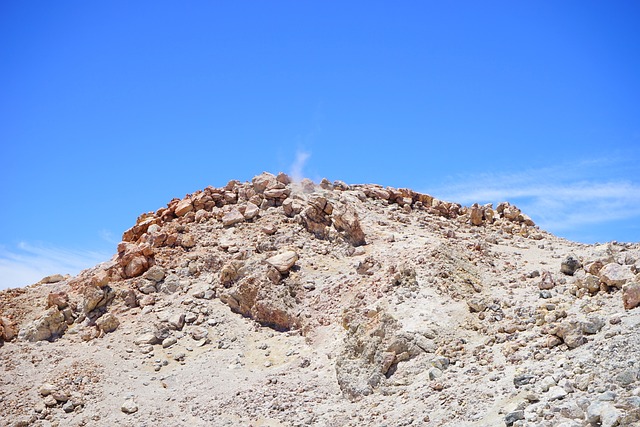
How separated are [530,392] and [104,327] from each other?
1527cm

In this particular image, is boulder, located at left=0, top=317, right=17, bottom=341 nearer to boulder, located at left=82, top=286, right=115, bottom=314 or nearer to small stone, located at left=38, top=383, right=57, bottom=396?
boulder, located at left=82, top=286, right=115, bottom=314

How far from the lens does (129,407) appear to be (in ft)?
57.1

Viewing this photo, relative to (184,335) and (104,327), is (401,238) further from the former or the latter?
(104,327)

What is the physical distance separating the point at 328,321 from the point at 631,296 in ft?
30.6

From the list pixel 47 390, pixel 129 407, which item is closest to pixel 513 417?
pixel 129 407

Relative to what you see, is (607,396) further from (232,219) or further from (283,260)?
(232,219)

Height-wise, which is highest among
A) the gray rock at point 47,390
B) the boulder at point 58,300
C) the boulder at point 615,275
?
the boulder at point 58,300

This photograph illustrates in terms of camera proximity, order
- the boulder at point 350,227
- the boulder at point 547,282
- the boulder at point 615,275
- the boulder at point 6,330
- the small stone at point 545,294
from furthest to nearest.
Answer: the boulder at point 350,227 < the boulder at point 6,330 < the boulder at point 547,282 < the small stone at point 545,294 < the boulder at point 615,275

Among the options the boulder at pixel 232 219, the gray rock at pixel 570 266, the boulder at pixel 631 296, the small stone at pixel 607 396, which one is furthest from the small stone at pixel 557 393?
the boulder at pixel 232 219

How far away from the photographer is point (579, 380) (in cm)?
1014

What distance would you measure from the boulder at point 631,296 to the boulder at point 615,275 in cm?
110

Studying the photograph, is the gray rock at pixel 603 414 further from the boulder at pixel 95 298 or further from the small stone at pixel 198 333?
the boulder at pixel 95 298

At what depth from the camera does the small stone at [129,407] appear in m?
17.3

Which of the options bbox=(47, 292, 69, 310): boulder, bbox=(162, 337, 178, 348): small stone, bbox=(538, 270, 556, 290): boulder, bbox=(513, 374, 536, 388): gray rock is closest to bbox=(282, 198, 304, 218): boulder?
bbox=(162, 337, 178, 348): small stone
